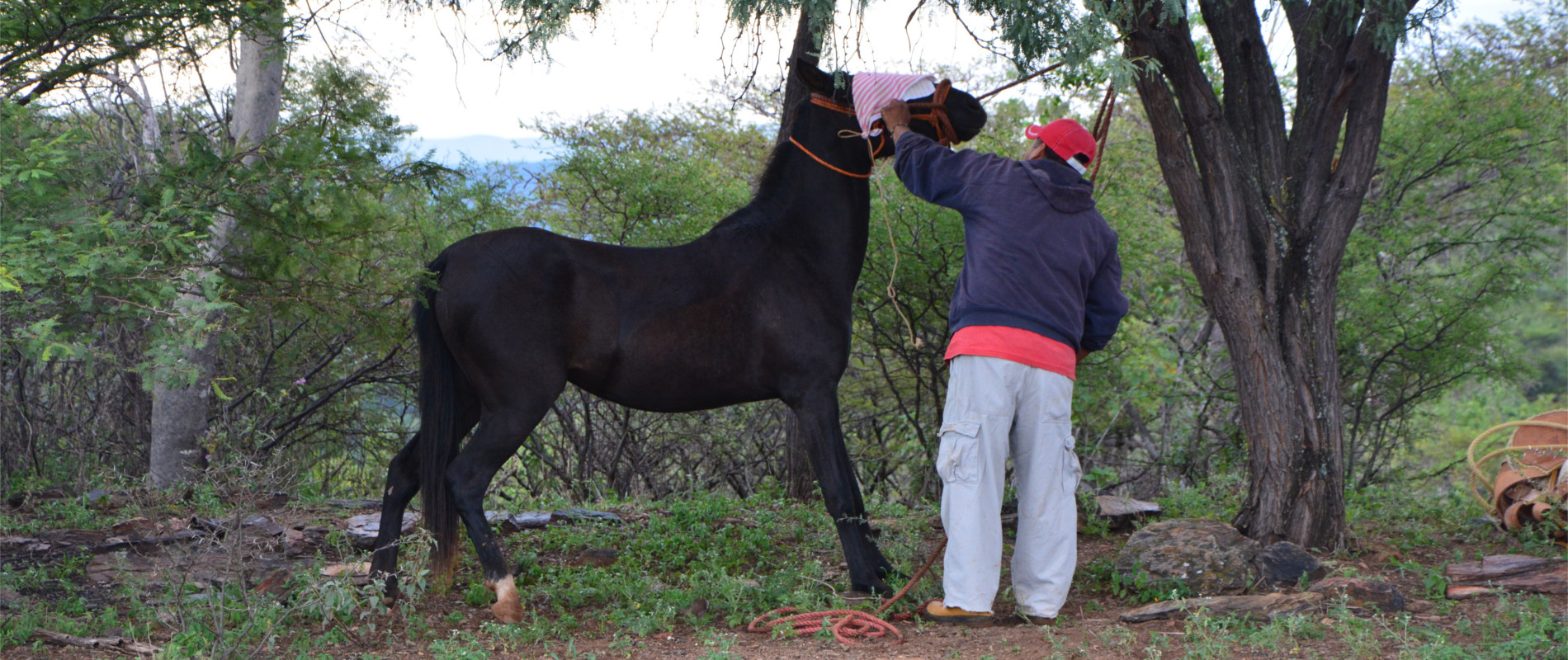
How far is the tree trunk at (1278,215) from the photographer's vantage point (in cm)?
466

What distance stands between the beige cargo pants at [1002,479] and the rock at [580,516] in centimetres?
242

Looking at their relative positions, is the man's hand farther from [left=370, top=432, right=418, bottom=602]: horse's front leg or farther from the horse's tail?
[left=370, top=432, right=418, bottom=602]: horse's front leg

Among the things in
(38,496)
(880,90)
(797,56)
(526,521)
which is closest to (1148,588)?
(880,90)

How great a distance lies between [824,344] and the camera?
4227mm

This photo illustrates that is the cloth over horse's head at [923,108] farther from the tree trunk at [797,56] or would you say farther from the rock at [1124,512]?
the rock at [1124,512]

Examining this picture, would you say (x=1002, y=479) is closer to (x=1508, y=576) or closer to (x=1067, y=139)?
(x=1067, y=139)

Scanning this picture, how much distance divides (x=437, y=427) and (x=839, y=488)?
161 centimetres

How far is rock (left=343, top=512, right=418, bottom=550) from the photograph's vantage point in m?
4.98

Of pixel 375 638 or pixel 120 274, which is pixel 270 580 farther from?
pixel 120 274

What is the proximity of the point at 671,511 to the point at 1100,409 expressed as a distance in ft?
12.1

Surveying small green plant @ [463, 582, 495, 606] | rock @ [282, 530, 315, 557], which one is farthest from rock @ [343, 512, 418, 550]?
small green plant @ [463, 582, 495, 606]

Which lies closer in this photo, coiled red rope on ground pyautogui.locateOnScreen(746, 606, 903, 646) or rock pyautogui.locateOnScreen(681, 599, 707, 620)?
coiled red rope on ground pyautogui.locateOnScreen(746, 606, 903, 646)

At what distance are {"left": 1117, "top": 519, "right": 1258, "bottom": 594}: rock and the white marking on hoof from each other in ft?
7.96

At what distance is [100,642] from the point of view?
132 inches
